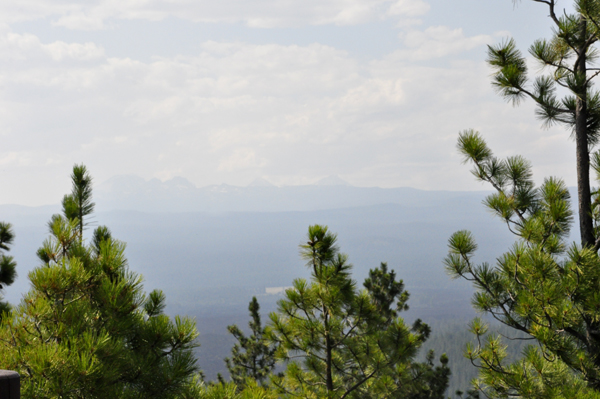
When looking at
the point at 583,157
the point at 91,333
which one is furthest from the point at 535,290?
the point at 91,333

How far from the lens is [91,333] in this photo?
2.73m

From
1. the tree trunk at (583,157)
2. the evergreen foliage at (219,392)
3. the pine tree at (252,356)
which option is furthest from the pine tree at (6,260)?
the pine tree at (252,356)

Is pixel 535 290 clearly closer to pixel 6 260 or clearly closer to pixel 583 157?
pixel 583 157

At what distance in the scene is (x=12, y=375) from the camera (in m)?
1.42

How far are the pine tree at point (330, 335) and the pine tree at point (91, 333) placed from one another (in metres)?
2.86

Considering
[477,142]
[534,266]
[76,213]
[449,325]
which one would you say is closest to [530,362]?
[534,266]

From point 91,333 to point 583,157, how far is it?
186 inches

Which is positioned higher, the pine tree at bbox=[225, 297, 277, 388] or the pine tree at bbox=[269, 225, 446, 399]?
the pine tree at bbox=[269, 225, 446, 399]

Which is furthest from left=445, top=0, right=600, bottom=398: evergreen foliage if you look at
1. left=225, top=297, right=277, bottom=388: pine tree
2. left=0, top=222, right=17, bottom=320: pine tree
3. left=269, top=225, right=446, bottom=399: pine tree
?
left=225, top=297, right=277, bottom=388: pine tree

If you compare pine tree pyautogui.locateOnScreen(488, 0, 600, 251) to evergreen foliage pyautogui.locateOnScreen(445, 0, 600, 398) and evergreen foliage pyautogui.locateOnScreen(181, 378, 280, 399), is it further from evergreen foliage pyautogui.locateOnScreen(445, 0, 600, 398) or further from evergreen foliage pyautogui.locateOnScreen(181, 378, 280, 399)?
evergreen foliage pyautogui.locateOnScreen(181, 378, 280, 399)

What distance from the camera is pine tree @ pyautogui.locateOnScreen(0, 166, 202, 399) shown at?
2520 millimetres

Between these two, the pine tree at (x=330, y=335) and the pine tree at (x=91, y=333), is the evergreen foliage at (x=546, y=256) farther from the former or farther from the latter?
the pine tree at (x=91, y=333)

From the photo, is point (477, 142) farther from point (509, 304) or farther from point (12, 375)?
point (12, 375)

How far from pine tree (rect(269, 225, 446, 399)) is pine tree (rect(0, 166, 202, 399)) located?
2.86 metres
